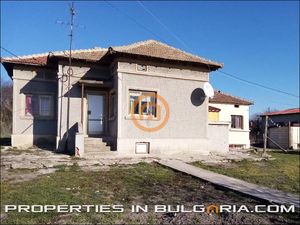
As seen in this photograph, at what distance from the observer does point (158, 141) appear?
1620 centimetres

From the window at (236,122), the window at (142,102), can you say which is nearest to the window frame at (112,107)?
the window at (142,102)

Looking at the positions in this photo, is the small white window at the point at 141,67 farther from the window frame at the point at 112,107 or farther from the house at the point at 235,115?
the house at the point at 235,115

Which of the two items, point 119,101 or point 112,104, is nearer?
point 119,101

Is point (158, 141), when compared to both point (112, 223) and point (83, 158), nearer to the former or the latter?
point (83, 158)

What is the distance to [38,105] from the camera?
19375mm

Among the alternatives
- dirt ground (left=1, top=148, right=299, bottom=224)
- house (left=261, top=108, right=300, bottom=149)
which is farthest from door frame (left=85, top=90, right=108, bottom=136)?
house (left=261, top=108, right=300, bottom=149)

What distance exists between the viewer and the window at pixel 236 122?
27.0 meters

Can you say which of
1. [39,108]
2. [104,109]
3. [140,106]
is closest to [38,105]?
[39,108]

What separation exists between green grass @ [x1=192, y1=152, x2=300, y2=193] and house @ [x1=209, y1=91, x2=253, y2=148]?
10838mm

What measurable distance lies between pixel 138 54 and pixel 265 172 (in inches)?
300

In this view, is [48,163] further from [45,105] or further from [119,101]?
[45,105]

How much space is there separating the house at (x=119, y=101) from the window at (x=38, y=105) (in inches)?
2.2

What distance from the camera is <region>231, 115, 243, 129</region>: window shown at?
27031mm

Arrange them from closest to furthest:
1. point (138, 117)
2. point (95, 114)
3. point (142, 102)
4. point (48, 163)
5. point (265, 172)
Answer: point (48, 163) → point (265, 172) → point (138, 117) → point (142, 102) → point (95, 114)
